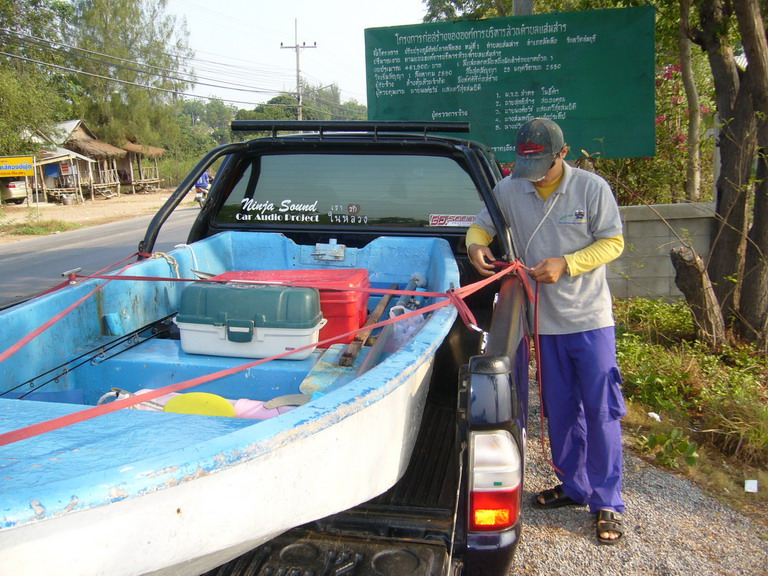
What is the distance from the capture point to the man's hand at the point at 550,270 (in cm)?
266

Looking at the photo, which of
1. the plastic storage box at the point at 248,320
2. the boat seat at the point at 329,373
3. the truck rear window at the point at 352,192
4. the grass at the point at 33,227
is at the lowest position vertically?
the grass at the point at 33,227

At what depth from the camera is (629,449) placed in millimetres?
3824

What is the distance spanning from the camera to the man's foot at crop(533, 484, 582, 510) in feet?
10.1

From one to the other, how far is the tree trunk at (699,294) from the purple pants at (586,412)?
87.8 inches

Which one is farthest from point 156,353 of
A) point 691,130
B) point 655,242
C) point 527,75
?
point 691,130

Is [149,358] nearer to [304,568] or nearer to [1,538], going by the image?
[304,568]

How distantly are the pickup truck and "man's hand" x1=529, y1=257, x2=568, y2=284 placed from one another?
0.09 meters

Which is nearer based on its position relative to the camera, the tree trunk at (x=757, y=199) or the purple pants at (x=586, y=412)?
the purple pants at (x=586, y=412)

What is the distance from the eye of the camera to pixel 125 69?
40.7 metres

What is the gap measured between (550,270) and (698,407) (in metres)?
2.30

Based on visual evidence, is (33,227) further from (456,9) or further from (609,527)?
(609,527)

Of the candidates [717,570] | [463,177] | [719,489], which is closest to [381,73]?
[463,177]

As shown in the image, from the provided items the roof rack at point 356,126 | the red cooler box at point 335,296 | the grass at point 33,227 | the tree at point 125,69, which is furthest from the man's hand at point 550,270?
the tree at point 125,69

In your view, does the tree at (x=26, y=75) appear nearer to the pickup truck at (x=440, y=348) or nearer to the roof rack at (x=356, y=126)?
the pickup truck at (x=440, y=348)
